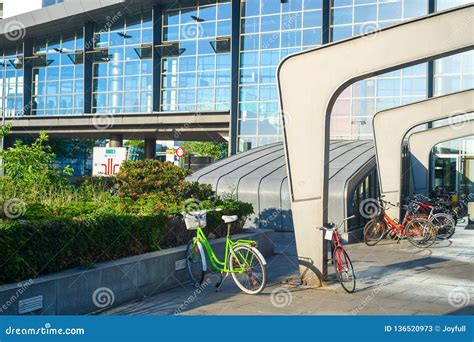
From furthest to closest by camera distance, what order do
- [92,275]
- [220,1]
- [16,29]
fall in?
[16,29] → [220,1] → [92,275]

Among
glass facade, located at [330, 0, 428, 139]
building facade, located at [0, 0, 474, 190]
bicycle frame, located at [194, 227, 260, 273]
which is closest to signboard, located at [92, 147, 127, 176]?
bicycle frame, located at [194, 227, 260, 273]

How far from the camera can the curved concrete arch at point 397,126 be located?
16.3m

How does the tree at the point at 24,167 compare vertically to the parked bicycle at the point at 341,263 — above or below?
above

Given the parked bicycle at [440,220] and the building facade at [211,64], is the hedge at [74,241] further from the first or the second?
the building facade at [211,64]

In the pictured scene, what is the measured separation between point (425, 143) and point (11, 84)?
3312cm

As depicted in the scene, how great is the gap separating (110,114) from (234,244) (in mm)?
29743

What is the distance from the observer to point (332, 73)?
880cm

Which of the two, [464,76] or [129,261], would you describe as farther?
[464,76]

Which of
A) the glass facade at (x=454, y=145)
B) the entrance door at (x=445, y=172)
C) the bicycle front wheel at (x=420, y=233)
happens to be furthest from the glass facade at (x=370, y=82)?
the bicycle front wheel at (x=420, y=233)

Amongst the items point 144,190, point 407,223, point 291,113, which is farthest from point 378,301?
point 407,223

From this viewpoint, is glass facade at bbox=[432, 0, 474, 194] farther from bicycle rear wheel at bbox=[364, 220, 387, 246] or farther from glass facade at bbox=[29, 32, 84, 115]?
glass facade at bbox=[29, 32, 84, 115]

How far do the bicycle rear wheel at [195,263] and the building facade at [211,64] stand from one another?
2100 centimetres
